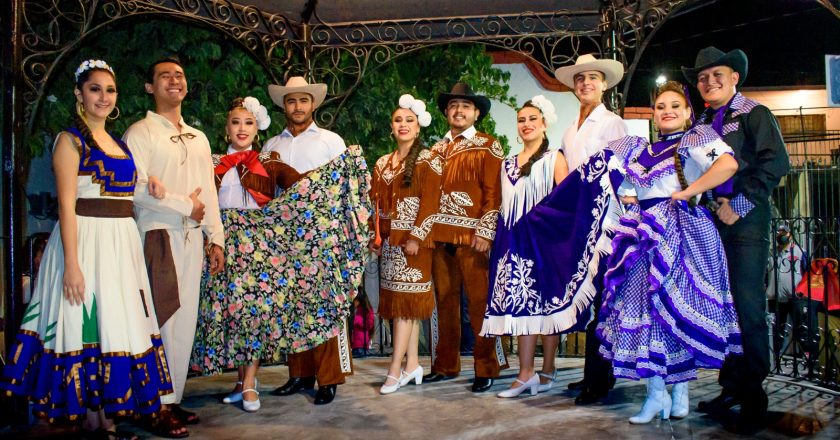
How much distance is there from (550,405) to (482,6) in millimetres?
3290

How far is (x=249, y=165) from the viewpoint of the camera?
472 centimetres

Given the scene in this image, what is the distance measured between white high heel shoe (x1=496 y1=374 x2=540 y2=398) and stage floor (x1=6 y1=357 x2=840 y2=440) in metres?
0.06

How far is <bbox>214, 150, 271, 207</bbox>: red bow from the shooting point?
15.5 feet

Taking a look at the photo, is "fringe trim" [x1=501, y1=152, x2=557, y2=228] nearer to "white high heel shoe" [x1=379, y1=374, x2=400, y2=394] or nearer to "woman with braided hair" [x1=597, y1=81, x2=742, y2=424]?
"woman with braided hair" [x1=597, y1=81, x2=742, y2=424]

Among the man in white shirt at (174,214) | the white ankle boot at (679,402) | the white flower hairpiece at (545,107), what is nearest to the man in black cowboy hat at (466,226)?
the white flower hairpiece at (545,107)

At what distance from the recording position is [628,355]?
13.0 ft

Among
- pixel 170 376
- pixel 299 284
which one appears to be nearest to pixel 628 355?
pixel 299 284

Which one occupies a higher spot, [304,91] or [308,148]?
[304,91]

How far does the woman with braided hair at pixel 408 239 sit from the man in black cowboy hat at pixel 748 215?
69.6 inches

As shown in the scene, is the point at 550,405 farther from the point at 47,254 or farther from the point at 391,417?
the point at 47,254

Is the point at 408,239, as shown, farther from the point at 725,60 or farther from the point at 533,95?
the point at 533,95

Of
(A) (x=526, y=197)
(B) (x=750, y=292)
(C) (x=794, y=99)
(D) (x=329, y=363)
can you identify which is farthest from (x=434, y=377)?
(C) (x=794, y=99)

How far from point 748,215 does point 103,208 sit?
3.33m

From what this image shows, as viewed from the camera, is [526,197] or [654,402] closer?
[654,402]
